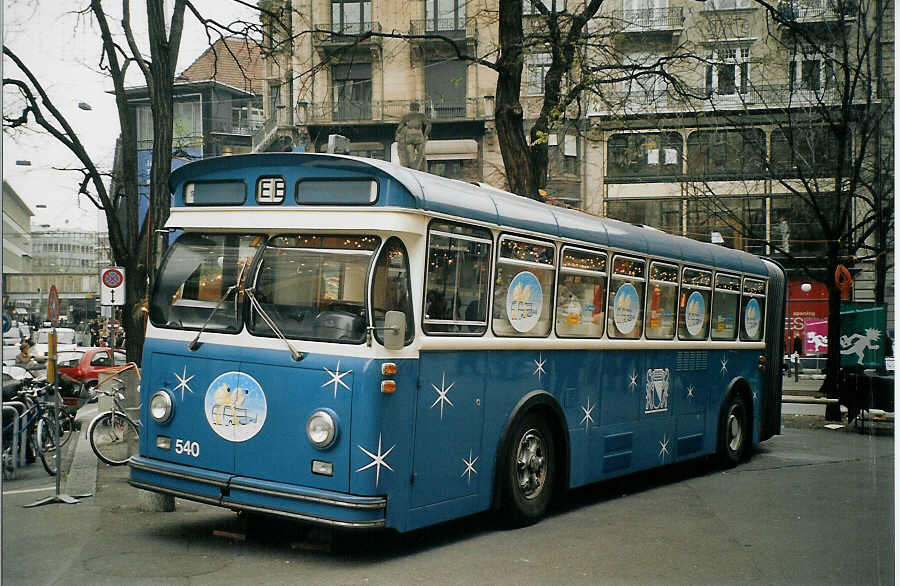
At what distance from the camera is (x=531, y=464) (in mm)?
8633

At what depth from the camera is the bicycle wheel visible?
1149 centimetres

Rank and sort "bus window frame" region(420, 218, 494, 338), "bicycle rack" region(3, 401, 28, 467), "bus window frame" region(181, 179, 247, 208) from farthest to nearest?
"bicycle rack" region(3, 401, 28, 467), "bus window frame" region(181, 179, 247, 208), "bus window frame" region(420, 218, 494, 338)

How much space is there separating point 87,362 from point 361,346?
6080 mm

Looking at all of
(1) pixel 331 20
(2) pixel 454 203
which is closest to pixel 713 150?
(1) pixel 331 20

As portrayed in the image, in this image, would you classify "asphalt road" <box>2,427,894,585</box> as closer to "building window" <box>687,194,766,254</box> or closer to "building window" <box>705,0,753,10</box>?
"building window" <box>687,194,766,254</box>

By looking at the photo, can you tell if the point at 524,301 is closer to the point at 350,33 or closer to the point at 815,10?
the point at 350,33

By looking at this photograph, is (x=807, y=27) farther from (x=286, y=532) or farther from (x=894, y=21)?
(x=286, y=532)

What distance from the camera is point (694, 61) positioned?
12.2 m

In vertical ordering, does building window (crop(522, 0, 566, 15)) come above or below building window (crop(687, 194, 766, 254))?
above

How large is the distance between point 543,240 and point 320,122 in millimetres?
2701

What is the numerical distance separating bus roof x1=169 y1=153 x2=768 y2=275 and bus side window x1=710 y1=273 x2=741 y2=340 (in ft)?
9.42

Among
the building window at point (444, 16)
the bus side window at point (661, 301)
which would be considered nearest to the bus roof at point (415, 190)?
the bus side window at point (661, 301)

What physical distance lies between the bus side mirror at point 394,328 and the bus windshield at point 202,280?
1.16 metres

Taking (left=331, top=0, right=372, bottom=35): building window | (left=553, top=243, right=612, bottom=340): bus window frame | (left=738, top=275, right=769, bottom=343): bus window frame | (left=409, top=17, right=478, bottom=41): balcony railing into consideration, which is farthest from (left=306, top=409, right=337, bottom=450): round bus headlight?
(left=738, top=275, right=769, bottom=343): bus window frame
